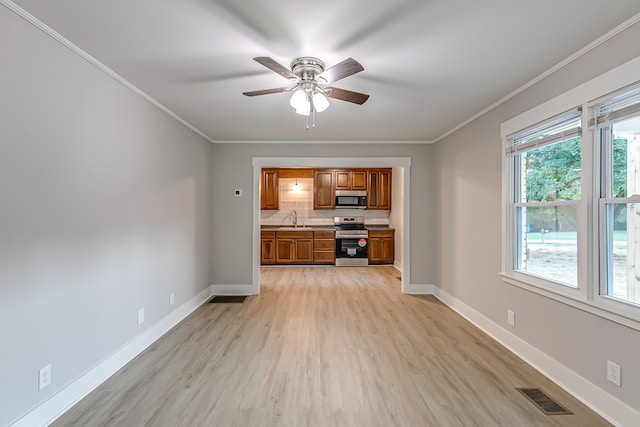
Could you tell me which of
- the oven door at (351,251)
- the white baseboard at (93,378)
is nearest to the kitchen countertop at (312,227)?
the oven door at (351,251)

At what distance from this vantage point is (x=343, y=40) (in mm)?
2086

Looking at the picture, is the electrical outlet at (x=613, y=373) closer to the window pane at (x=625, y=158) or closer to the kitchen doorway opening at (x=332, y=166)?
the window pane at (x=625, y=158)

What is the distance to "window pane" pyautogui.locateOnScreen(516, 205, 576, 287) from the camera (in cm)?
243

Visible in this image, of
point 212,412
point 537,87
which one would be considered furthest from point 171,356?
point 537,87

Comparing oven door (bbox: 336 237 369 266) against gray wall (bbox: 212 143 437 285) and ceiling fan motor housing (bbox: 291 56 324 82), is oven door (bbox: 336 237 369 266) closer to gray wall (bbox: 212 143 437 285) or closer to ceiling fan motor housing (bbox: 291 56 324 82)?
gray wall (bbox: 212 143 437 285)

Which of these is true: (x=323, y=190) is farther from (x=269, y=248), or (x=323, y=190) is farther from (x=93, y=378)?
(x=93, y=378)

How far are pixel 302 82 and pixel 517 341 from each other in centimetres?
294

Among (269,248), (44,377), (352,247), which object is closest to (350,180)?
(352,247)

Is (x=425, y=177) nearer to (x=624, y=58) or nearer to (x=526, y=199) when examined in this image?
(x=526, y=199)

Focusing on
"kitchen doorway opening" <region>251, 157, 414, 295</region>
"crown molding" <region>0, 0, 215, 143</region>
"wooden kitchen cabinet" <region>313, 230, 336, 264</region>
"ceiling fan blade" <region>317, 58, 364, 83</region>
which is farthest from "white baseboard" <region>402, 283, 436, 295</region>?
"crown molding" <region>0, 0, 215, 143</region>

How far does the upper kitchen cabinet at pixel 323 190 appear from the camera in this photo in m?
7.71

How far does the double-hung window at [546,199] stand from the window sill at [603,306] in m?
0.08

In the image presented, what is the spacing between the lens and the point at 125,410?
2.10 metres

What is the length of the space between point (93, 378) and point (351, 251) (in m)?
5.71
